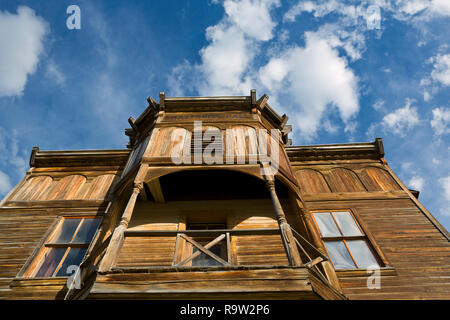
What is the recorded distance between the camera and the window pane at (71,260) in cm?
660

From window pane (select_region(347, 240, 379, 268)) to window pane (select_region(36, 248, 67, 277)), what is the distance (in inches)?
286

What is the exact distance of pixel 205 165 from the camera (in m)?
7.04

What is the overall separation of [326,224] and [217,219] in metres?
3.02

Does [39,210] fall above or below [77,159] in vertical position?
below

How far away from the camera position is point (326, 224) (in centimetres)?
777

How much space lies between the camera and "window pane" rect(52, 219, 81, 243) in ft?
24.6

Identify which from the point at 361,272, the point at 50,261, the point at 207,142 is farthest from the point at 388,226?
the point at 50,261

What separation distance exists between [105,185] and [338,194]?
7389 millimetres

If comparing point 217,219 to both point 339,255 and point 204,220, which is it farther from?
point 339,255

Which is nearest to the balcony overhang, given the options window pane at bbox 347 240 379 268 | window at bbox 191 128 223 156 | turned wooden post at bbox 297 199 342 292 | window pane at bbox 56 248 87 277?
turned wooden post at bbox 297 199 342 292

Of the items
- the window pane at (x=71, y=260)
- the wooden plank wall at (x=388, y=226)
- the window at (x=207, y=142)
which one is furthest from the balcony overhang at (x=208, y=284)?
the window at (x=207, y=142)

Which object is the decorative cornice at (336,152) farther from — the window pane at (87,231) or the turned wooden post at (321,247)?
the window pane at (87,231)
